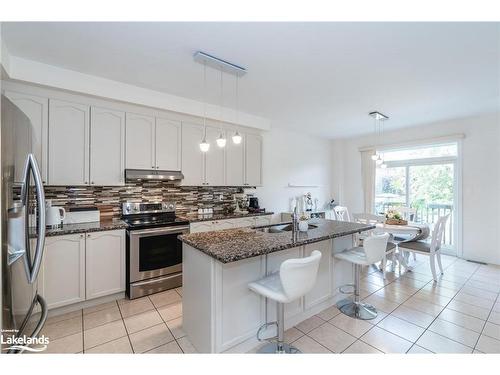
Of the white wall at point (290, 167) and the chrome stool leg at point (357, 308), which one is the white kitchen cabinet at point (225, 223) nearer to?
the white wall at point (290, 167)

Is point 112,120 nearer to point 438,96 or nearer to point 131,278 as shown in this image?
point 131,278

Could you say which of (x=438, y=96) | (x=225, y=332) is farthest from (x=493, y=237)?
(x=225, y=332)

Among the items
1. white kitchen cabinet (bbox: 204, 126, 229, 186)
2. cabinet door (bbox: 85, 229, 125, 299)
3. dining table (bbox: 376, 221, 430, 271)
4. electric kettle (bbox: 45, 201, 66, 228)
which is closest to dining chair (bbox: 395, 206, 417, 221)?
dining table (bbox: 376, 221, 430, 271)

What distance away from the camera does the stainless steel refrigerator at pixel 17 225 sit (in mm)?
1248

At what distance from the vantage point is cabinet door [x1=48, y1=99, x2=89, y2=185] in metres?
2.51

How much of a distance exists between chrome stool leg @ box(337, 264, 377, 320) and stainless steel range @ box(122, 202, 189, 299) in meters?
2.06

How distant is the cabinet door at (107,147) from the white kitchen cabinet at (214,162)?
119 cm

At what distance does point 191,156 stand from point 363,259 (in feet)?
8.60

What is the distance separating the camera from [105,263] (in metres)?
2.61

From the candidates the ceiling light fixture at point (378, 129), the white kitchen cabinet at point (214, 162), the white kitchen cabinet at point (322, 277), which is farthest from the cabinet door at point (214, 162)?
the ceiling light fixture at point (378, 129)

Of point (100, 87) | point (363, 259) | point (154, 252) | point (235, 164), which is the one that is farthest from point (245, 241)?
point (100, 87)

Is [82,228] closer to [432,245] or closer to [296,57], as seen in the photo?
[296,57]

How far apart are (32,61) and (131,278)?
97.3 inches

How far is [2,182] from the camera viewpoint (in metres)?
1.20
